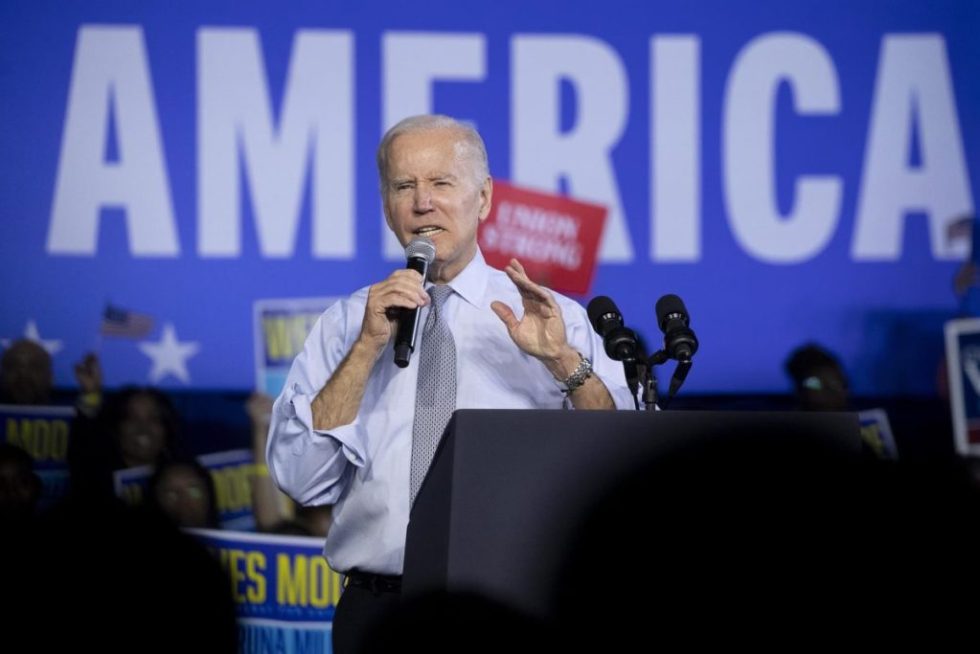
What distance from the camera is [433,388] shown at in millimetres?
2332

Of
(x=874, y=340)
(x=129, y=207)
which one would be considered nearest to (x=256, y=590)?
(x=129, y=207)

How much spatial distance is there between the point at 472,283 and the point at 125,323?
2621 mm

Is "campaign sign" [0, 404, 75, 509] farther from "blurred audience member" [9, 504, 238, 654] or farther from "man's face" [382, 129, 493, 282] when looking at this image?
"blurred audience member" [9, 504, 238, 654]

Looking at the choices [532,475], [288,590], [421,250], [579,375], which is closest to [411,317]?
[421,250]

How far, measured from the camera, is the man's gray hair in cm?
243

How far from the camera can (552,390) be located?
241 centimetres

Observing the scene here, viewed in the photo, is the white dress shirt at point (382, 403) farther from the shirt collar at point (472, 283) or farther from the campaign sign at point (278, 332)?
the campaign sign at point (278, 332)

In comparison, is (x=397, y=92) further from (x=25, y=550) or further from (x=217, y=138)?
(x=25, y=550)

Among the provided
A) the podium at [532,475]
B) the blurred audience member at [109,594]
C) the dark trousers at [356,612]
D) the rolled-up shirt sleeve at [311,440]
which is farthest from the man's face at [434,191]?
the blurred audience member at [109,594]

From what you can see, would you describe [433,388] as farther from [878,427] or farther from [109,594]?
[878,427]

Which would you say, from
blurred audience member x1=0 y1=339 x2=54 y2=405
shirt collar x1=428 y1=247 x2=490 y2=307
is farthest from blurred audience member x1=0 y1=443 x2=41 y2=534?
shirt collar x1=428 y1=247 x2=490 y2=307

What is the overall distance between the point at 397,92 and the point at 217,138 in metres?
0.71

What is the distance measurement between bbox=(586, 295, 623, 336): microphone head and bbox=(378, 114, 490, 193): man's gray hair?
47 cm

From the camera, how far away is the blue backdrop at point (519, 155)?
4762 millimetres
